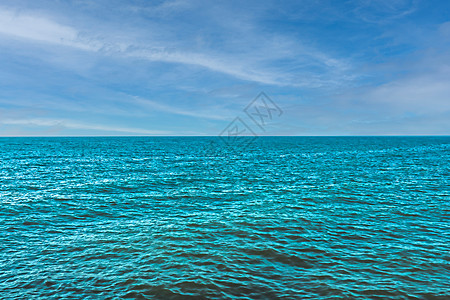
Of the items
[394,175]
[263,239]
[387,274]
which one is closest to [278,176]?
[394,175]

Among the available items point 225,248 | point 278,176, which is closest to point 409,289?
point 225,248

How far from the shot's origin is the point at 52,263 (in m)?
14.5

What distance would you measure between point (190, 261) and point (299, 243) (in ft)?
22.2

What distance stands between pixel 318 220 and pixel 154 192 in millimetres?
17697

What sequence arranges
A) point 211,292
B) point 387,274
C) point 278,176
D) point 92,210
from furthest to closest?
point 278,176 → point 92,210 → point 387,274 → point 211,292

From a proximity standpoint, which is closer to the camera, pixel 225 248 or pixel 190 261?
pixel 190 261

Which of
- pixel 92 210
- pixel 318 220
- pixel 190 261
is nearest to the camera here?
pixel 190 261

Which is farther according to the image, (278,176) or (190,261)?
(278,176)

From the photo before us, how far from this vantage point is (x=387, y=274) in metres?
13.8

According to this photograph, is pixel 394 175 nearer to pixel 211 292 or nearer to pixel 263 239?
pixel 263 239

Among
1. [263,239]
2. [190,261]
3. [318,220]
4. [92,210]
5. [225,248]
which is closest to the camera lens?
[190,261]

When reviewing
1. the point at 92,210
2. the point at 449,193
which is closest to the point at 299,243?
the point at 92,210

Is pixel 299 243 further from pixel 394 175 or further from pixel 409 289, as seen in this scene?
pixel 394 175

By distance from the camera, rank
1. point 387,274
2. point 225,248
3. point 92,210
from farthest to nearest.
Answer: point 92,210 → point 225,248 → point 387,274
